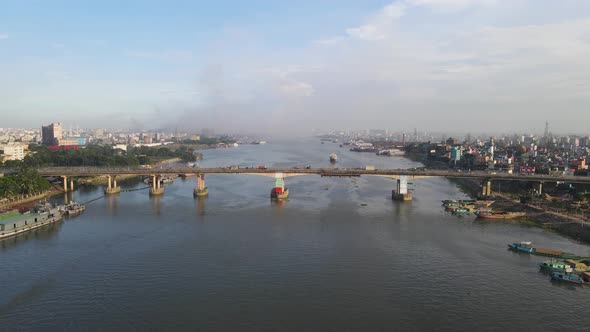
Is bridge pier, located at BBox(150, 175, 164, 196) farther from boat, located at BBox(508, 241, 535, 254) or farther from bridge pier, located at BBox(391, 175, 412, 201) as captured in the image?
boat, located at BBox(508, 241, 535, 254)

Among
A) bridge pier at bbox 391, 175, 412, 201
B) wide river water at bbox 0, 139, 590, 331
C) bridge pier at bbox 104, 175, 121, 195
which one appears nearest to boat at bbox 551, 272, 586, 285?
wide river water at bbox 0, 139, 590, 331

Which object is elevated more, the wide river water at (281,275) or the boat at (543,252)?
the boat at (543,252)

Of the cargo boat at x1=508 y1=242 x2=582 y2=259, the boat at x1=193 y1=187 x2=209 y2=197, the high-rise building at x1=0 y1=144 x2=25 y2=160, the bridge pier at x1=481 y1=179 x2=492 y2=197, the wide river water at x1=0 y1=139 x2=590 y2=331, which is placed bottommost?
the wide river water at x1=0 y1=139 x2=590 y2=331

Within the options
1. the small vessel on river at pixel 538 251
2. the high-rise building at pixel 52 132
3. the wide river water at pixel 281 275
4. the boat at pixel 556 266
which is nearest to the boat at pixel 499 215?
the wide river water at pixel 281 275

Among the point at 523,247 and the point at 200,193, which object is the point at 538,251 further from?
the point at 200,193

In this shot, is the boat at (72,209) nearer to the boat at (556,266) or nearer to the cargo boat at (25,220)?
the cargo boat at (25,220)
